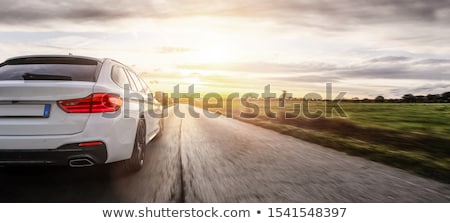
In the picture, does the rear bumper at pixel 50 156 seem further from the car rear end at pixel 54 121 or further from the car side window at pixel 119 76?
the car side window at pixel 119 76

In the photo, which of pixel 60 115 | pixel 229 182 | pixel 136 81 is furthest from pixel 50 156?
pixel 136 81

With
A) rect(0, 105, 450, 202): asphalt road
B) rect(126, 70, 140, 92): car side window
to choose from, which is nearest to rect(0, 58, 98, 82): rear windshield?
rect(126, 70, 140, 92): car side window

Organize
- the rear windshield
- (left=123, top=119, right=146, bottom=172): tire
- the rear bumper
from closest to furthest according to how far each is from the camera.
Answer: the rear bumper → the rear windshield → (left=123, top=119, right=146, bottom=172): tire

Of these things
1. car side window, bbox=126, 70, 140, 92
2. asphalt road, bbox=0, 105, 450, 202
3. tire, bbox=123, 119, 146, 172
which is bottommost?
asphalt road, bbox=0, 105, 450, 202

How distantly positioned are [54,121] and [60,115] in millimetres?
86

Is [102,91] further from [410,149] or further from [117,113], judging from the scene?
[410,149]

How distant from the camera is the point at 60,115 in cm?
432

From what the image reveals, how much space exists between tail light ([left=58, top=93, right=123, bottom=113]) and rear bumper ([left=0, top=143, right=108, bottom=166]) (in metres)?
0.39

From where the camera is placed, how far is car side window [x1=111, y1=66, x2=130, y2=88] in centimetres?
536

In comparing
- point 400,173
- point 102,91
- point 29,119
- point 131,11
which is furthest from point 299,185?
point 131,11

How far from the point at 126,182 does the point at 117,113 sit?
2.82ft

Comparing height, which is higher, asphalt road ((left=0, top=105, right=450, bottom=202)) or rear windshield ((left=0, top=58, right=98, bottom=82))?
rear windshield ((left=0, top=58, right=98, bottom=82))

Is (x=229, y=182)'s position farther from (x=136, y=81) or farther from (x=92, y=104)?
(x=136, y=81)

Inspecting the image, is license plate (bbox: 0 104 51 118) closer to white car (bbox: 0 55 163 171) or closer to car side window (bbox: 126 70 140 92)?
white car (bbox: 0 55 163 171)
